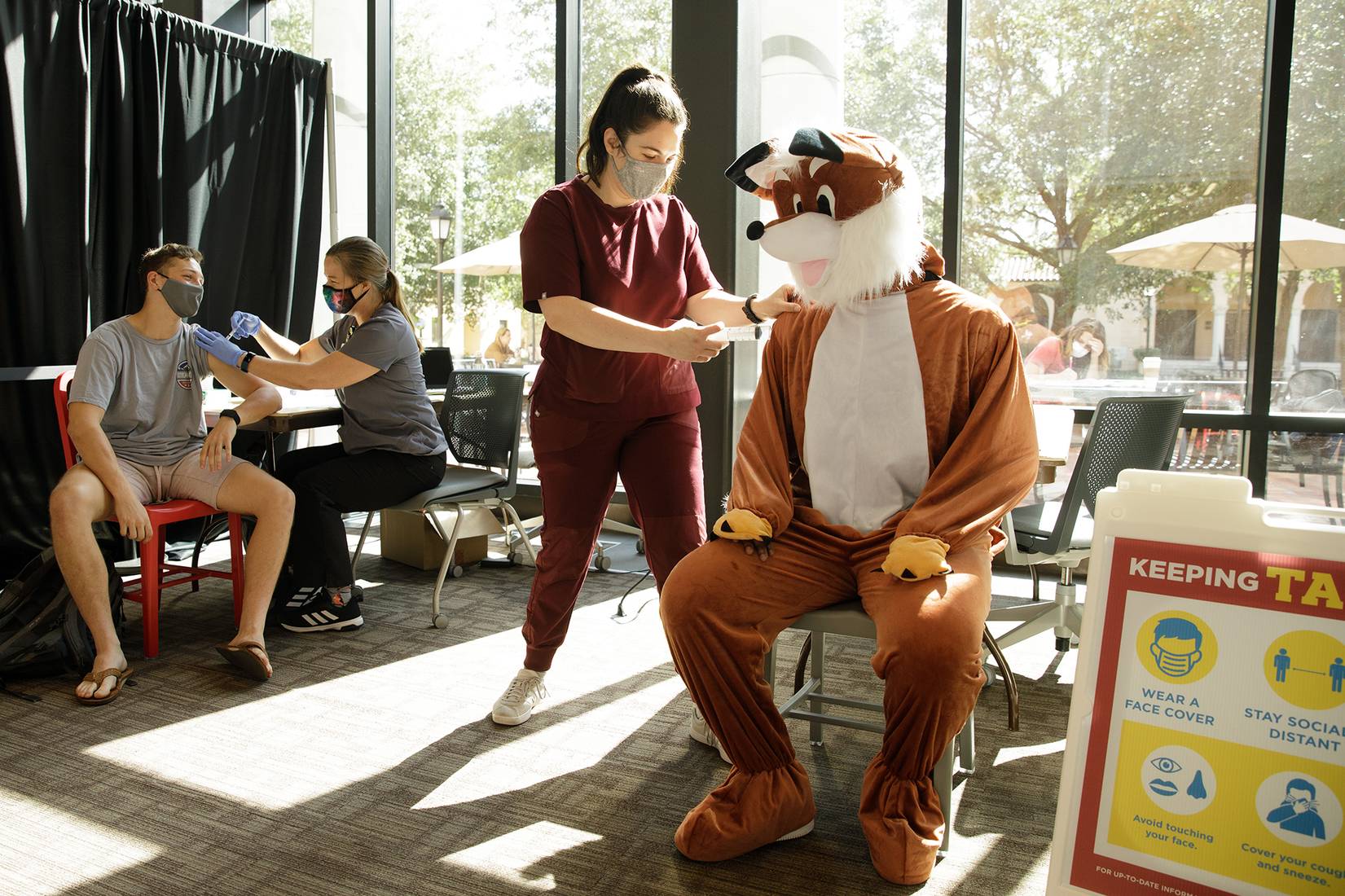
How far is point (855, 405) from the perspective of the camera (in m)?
2.00

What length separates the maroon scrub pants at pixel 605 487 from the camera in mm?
2395

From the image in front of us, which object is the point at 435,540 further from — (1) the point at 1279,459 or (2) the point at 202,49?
(1) the point at 1279,459

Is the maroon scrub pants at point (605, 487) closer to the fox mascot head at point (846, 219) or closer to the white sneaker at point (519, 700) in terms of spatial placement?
the white sneaker at point (519, 700)

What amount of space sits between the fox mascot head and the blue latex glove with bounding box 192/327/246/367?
6.48 ft

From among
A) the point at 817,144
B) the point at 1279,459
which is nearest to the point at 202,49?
the point at 817,144

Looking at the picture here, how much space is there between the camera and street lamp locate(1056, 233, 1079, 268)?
4.03 metres

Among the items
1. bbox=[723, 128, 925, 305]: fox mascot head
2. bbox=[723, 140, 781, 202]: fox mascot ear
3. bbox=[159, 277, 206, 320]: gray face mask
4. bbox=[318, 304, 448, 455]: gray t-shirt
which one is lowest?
bbox=[318, 304, 448, 455]: gray t-shirt

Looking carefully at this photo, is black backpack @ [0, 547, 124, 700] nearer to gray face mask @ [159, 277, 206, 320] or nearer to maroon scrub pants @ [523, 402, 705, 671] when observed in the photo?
gray face mask @ [159, 277, 206, 320]

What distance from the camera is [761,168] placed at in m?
2.08

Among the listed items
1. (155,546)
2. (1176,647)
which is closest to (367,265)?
(155,546)

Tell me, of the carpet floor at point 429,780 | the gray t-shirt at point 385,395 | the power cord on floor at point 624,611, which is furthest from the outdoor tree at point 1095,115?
the gray t-shirt at point 385,395

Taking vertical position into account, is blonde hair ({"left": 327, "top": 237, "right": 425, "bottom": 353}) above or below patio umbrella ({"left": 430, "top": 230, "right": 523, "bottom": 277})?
below

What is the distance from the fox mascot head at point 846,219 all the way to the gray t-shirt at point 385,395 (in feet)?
5.62

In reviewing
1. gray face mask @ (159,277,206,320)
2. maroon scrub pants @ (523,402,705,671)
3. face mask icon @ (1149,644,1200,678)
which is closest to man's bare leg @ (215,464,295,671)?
gray face mask @ (159,277,206,320)
